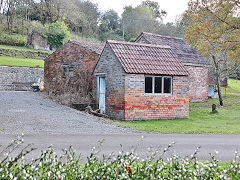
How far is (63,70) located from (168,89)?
10447mm

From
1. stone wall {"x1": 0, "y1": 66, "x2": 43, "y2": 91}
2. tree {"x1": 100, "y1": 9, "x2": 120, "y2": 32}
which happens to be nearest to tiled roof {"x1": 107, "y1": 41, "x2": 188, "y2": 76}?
stone wall {"x1": 0, "y1": 66, "x2": 43, "y2": 91}

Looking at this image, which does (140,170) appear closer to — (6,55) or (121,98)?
(121,98)

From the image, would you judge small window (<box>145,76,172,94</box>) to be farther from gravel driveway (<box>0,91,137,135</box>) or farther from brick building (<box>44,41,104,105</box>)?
brick building (<box>44,41,104,105</box>)

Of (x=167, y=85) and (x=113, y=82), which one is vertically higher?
(x=113, y=82)

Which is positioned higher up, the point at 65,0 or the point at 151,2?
the point at 151,2

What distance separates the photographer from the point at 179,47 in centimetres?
2730

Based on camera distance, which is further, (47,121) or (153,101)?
(153,101)

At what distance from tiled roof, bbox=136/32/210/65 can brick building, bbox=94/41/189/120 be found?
797 cm

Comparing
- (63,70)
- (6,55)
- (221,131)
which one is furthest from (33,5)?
(221,131)

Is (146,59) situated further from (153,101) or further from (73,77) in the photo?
(73,77)

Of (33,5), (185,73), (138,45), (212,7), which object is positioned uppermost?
(33,5)

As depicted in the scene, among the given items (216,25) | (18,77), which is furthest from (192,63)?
(18,77)

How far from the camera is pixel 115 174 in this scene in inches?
159

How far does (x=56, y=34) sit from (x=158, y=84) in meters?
32.0
